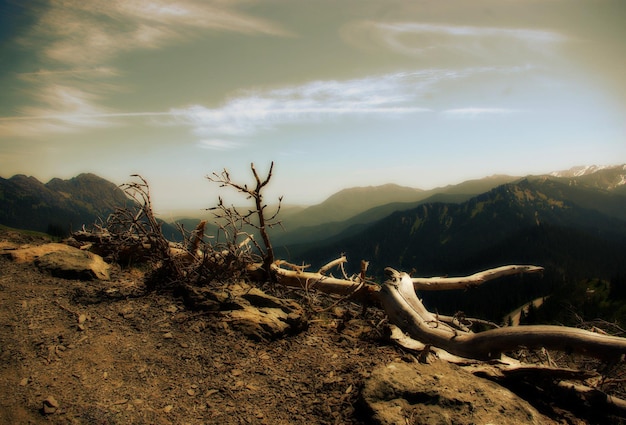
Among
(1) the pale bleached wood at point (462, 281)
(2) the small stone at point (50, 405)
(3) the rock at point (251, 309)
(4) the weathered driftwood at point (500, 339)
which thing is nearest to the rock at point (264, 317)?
(3) the rock at point (251, 309)

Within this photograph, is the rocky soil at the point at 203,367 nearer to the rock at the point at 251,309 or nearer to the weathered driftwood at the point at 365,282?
the rock at the point at 251,309

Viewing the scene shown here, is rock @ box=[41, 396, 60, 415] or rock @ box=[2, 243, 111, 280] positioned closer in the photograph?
rock @ box=[41, 396, 60, 415]

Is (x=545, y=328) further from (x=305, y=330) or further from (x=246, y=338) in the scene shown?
(x=246, y=338)

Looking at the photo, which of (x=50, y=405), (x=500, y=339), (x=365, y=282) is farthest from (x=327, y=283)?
(x=50, y=405)

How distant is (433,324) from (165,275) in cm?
543

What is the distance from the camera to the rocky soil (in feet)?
11.6

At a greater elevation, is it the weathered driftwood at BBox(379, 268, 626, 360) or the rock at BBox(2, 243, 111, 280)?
the rock at BBox(2, 243, 111, 280)

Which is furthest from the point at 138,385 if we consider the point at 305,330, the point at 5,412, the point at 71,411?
the point at 305,330

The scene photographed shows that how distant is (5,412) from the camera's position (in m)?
3.40

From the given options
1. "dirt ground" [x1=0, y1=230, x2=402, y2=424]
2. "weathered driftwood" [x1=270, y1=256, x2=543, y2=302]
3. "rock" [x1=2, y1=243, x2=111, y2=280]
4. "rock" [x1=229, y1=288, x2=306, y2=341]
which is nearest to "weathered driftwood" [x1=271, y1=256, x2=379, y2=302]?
"weathered driftwood" [x1=270, y1=256, x2=543, y2=302]

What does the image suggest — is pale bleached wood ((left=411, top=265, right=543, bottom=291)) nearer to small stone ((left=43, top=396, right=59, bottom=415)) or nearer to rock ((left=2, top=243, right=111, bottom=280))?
small stone ((left=43, top=396, right=59, bottom=415))

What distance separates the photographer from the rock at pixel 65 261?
6.64m

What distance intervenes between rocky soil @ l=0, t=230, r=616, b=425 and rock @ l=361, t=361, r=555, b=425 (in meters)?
0.01

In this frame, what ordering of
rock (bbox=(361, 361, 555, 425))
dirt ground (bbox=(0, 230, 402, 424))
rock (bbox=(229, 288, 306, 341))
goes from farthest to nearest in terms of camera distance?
rock (bbox=(229, 288, 306, 341)), dirt ground (bbox=(0, 230, 402, 424)), rock (bbox=(361, 361, 555, 425))
